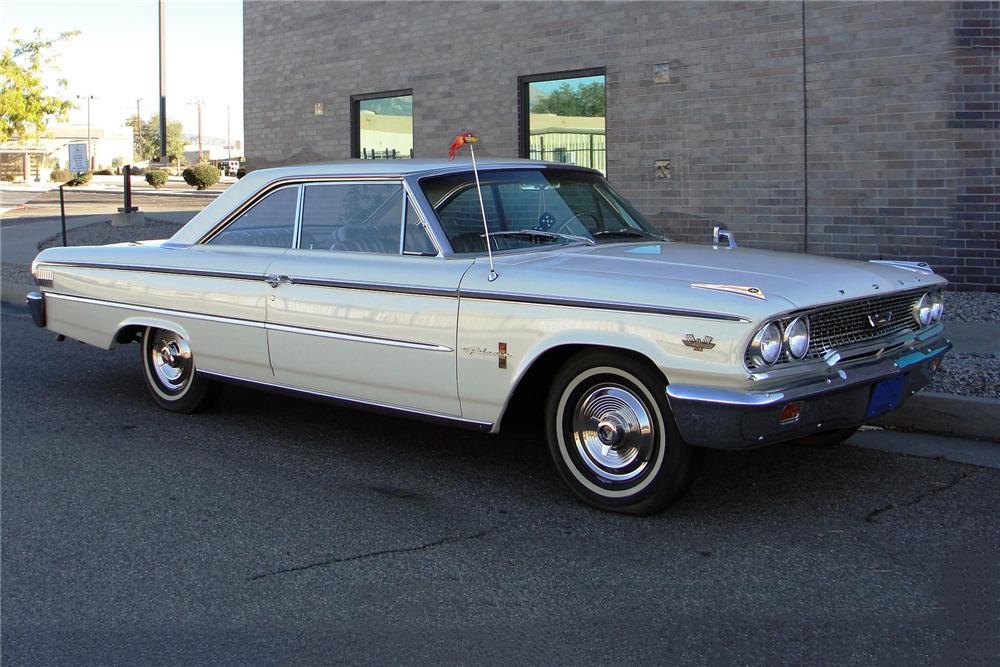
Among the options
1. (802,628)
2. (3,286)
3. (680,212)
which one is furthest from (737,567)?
(3,286)

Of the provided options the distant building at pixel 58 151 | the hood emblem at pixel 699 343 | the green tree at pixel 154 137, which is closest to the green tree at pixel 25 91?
the distant building at pixel 58 151

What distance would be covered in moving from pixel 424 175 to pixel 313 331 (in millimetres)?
961

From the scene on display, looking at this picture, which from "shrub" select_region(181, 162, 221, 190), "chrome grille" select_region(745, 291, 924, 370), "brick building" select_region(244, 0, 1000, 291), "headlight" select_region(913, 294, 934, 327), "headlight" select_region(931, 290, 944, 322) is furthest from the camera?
"shrub" select_region(181, 162, 221, 190)

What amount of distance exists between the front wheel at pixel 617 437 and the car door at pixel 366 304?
0.55 meters

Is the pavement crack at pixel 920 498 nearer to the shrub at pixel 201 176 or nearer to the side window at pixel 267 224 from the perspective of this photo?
the side window at pixel 267 224

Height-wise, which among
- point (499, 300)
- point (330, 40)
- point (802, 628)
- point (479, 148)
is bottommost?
point (802, 628)

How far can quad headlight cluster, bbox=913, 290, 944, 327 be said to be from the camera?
4.61 m

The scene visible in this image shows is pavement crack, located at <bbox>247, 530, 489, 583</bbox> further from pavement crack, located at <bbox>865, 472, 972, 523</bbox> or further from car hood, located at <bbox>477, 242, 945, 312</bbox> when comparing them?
pavement crack, located at <bbox>865, 472, 972, 523</bbox>

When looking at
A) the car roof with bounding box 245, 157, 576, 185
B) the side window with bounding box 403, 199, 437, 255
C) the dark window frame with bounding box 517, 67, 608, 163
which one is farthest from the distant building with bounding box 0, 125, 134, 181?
the side window with bounding box 403, 199, 437, 255

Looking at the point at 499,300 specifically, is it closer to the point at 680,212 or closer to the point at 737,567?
the point at 737,567

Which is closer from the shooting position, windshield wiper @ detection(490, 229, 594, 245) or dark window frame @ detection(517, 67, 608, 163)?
windshield wiper @ detection(490, 229, 594, 245)

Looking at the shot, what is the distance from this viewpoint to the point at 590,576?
3576 mm

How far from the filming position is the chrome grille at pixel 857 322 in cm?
396

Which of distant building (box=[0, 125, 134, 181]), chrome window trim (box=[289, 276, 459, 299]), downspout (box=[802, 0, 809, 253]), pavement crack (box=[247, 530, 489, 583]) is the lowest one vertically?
pavement crack (box=[247, 530, 489, 583])
